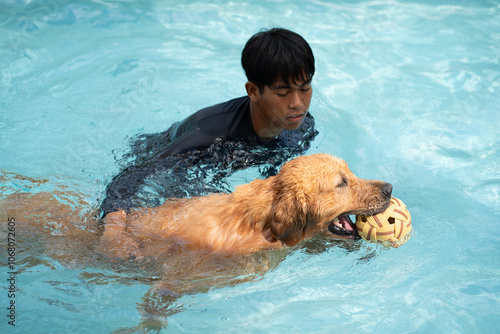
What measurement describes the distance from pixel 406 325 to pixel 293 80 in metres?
2.70

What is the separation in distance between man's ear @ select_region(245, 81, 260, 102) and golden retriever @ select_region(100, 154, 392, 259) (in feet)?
3.91

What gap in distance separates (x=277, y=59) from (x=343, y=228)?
1817 mm

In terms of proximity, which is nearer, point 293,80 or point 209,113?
point 293,80

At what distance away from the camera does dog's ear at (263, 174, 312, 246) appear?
166 inches

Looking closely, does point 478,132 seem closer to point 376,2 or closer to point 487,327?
point 487,327

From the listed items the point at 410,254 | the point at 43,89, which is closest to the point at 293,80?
the point at 410,254

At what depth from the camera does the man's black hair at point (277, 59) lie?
492 cm

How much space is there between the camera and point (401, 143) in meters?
7.50

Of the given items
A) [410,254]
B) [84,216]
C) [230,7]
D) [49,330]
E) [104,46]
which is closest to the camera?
[49,330]

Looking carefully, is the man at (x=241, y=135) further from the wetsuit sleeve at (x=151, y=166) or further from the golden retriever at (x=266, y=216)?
the golden retriever at (x=266, y=216)

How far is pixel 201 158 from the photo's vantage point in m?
5.50

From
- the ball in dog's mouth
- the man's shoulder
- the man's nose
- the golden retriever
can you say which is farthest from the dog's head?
the man's shoulder

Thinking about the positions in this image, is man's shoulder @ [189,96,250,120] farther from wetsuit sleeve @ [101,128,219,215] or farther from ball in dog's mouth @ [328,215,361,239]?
ball in dog's mouth @ [328,215,361,239]

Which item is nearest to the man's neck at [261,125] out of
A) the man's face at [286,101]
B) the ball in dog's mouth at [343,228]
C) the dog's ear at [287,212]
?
the man's face at [286,101]
